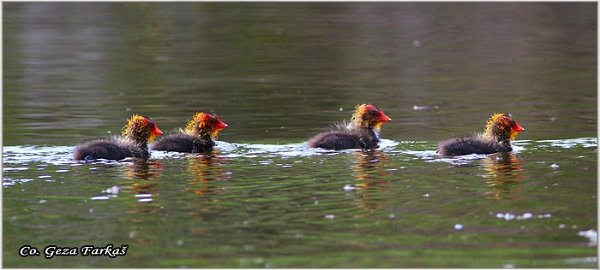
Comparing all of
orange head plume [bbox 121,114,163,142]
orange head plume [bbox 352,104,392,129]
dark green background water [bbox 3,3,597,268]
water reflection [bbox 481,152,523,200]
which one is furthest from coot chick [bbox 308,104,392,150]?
orange head plume [bbox 121,114,163,142]

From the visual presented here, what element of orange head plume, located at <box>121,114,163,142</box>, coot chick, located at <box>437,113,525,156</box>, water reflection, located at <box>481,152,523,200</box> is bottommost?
water reflection, located at <box>481,152,523,200</box>

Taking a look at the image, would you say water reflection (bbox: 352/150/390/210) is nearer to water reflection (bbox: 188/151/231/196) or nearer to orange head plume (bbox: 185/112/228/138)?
water reflection (bbox: 188/151/231/196)

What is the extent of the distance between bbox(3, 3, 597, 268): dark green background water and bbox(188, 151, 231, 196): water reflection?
0.15 ft

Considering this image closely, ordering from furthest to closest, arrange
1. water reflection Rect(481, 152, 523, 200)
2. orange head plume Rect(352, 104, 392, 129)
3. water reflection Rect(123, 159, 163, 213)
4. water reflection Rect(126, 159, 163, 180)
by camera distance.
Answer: orange head plume Rect(352, 104, 392, 129), water reflection Rect(126, 159, 163, 180), water reflection Rect(481, 152, 523, 200), water reflection Rect(123, 159, 163, 213)

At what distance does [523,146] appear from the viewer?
564 inches

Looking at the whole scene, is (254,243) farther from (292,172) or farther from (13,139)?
(13,139)

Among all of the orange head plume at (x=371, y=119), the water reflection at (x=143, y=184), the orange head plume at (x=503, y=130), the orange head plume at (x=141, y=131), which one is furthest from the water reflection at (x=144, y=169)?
the orange head plume at (x=503, y=130)

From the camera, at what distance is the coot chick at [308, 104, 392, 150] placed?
46.8 feet

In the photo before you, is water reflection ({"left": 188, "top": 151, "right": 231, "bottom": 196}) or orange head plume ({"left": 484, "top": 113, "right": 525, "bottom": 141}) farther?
orange head plume ({"left": 484, "top": 113, "right": 525, "bottom": 141})

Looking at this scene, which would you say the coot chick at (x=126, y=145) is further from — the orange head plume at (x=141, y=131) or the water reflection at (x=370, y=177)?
the water reflection at (x=370, y=177)

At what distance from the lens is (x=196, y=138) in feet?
48.1

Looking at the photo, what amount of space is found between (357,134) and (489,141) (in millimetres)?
1579

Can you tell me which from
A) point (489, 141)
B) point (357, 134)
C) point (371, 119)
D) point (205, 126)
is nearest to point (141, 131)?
point (205, 126)

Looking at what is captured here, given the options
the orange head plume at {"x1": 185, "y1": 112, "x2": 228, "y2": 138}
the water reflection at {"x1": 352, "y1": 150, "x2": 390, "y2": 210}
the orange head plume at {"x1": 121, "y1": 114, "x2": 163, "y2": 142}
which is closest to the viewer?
the water reflection at {"x1": 352, "y1": 150, "x2": 390, "y2": 210}
